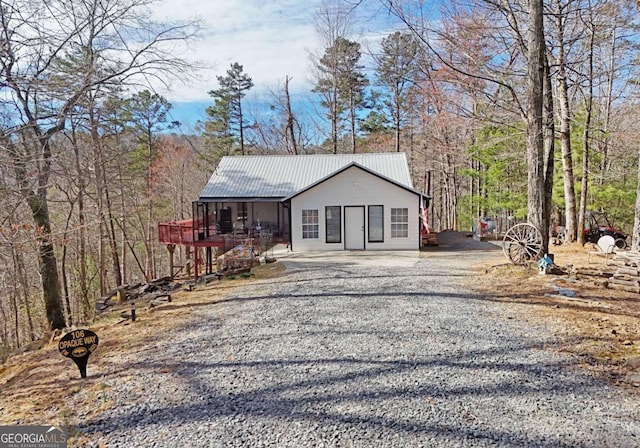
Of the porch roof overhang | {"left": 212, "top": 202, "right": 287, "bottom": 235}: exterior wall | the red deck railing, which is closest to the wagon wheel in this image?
the porch roof overhang

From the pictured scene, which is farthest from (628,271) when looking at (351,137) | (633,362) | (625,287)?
(351,137)

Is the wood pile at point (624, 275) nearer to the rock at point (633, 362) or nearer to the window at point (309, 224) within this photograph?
the rock at point (633, 362)

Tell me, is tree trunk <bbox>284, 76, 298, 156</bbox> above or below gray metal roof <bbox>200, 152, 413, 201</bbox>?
above

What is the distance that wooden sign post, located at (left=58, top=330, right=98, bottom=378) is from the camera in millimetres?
4406

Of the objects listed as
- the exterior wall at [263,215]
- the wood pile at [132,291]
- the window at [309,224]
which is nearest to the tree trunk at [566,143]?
the window at [309,224]

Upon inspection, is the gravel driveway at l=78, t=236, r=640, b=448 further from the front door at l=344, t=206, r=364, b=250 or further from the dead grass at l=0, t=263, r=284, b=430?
the front door at l=344, t=206, r=364, b=250

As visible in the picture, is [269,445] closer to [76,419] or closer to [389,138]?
[76,419]

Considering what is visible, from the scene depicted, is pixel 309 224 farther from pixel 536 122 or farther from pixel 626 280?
pixel 626 280

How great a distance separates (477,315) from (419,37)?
578 centimetres

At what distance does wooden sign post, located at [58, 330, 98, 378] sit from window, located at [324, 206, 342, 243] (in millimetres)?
10223

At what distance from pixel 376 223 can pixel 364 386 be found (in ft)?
34.1

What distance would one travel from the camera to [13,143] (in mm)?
5410

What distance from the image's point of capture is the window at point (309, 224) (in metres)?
14.3

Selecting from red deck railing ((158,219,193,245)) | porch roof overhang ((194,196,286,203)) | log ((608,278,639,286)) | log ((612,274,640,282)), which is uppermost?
porch roof overhang ((194,196,286,203))
